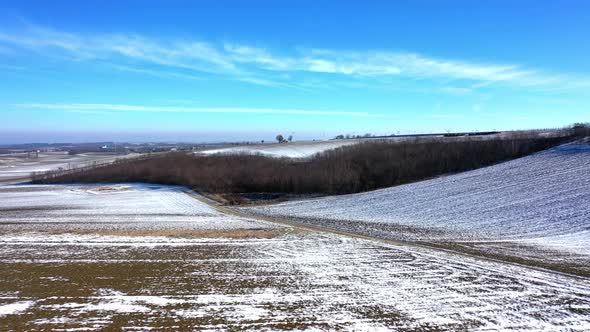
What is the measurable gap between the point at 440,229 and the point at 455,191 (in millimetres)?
11763

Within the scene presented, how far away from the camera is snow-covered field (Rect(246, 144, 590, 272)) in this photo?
968 inches

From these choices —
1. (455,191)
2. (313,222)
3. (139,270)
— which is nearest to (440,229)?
(313,222)

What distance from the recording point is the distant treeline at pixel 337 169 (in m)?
50.9

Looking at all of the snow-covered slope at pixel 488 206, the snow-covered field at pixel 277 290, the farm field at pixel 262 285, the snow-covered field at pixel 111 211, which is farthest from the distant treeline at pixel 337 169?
the snow-covered field at pixel 277 290

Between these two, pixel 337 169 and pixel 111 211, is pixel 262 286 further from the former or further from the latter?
pixel 337 169

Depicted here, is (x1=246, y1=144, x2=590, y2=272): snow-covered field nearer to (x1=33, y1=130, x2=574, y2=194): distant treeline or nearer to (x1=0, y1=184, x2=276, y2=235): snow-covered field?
(x1=33, y1=130, x2=574, y2=194): distant treeline

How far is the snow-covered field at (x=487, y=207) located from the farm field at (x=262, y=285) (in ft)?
19.8

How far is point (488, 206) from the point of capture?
31688 mm

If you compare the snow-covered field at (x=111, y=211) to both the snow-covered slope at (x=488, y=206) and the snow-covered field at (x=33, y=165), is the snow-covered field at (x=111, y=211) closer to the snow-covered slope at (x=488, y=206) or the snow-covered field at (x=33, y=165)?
the snow-covered slope at (x=488, y=206)

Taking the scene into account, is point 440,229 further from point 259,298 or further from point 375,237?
point 259,298

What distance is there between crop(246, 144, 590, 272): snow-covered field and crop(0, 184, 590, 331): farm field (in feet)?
19.8

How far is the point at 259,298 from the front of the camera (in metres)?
13.9

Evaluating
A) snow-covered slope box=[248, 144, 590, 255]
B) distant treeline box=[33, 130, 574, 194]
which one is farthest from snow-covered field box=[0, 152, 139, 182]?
snow-covered slope box=[248, 144, 590, 255]

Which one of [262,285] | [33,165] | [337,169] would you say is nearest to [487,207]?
[262,285]
